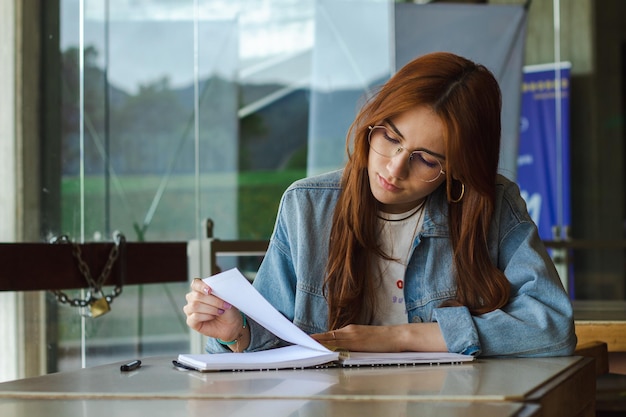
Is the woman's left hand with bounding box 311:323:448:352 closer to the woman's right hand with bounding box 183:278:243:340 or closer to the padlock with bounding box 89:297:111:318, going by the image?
the woman's right hand with bounding box 183:278:243:340

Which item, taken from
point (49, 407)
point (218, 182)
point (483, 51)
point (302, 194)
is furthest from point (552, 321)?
point (483, 51)

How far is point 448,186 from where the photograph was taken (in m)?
1.79

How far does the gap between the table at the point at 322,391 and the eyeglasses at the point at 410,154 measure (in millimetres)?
426

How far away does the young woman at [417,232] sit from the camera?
1.70 metres

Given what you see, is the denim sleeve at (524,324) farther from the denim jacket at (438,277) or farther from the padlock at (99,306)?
the padlock at (99,306)

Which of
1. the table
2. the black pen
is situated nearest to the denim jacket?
the table

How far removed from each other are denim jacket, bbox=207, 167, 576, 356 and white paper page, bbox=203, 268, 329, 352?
16cm

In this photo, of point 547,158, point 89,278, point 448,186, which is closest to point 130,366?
point 448,186

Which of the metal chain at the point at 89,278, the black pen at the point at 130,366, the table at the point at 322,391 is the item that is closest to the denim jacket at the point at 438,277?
the table at the point at 322,391

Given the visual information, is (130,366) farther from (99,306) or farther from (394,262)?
(99,306)

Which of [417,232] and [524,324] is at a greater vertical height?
[417,232]

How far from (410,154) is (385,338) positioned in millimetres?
356

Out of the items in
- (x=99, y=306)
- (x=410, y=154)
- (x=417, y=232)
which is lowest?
(x=99, y=306)

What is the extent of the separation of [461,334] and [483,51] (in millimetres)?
3419
